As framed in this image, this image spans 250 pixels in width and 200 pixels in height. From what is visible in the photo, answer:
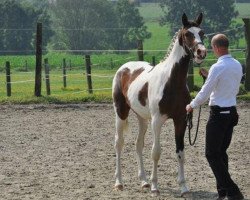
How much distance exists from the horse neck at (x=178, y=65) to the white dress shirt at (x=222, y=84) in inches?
33.0

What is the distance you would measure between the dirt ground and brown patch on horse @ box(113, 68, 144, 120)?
0.83 metres

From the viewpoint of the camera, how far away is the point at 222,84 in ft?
23.0

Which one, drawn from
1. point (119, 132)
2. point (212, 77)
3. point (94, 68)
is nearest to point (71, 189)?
point (119, 132)

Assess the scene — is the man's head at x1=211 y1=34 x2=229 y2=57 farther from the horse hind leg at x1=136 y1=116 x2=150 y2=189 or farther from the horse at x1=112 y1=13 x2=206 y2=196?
the horse hind leg at x1=136 y1=116 x2=150 y2=189

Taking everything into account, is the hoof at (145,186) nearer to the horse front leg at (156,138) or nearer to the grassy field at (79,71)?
the horse front leg at (156,138)

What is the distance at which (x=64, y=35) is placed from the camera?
65.1 meters

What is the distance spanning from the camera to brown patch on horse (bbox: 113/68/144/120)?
880 centimetres

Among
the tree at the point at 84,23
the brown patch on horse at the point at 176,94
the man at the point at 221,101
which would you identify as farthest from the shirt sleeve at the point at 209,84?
the tree at the point at 84,23

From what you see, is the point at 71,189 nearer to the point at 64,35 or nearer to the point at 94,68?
the point at 94,68

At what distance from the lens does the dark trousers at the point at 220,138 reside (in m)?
7.07

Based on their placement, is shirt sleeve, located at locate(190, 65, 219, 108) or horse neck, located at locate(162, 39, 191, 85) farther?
horse neck, located at locate(162, 39, 191, 85)

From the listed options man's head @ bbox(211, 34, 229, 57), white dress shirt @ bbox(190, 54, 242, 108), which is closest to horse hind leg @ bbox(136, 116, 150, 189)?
white dress shirt @ bbox(190, 54, 242, 108)

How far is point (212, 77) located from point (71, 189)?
2259 millimetres

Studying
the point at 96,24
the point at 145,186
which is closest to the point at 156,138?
the point at 145,186
